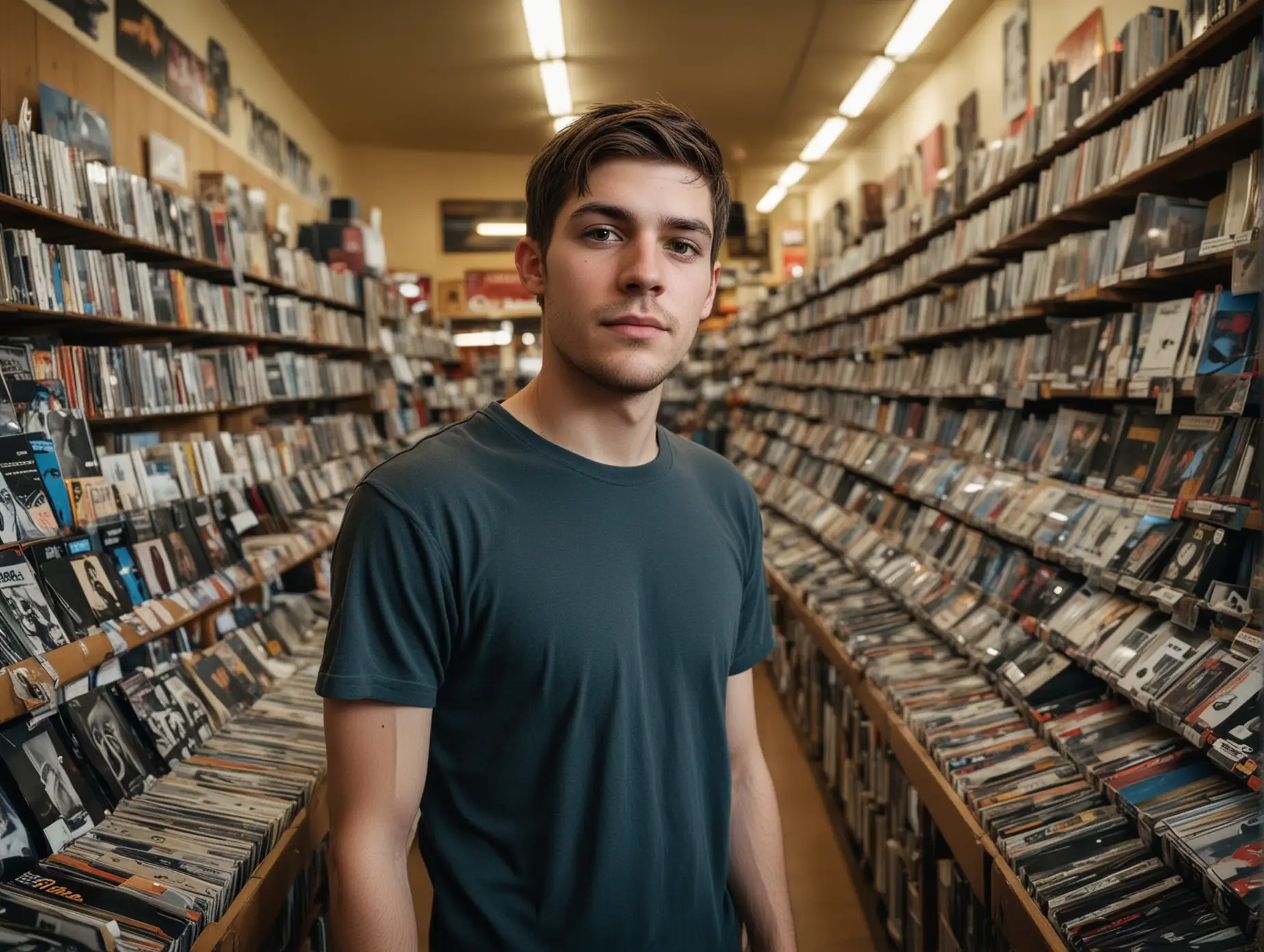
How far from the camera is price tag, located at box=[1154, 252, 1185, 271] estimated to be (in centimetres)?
211

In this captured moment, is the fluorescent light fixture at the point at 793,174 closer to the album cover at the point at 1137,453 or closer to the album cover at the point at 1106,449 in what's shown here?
the album cover at the point at 1106,449

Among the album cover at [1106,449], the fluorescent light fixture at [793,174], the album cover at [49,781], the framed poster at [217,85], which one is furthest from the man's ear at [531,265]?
the fluorescent light fixture at [793,174]

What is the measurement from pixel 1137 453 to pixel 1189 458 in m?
0.29

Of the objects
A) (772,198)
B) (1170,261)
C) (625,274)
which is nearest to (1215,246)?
(1170,261)

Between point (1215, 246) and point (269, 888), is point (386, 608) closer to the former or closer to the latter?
point (269, 888)

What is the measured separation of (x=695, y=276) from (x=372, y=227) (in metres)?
6.44

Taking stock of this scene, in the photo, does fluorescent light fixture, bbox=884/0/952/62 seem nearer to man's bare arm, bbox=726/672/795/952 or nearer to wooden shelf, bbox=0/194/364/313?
wooden shelf, bbox=0/194/364/313

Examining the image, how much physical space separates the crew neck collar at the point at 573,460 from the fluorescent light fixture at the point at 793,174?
7.70 metres

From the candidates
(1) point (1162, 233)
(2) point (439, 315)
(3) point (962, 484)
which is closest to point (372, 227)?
(2) point (439, 315)

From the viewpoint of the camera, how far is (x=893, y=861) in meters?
2.92

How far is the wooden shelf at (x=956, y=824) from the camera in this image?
1.77m

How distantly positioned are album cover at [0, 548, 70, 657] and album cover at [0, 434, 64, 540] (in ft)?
0.25

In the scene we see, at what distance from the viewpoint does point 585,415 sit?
1.31 m

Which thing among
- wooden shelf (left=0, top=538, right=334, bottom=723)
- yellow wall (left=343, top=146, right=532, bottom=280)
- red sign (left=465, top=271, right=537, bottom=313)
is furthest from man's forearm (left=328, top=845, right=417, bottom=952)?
red sign (left=465, top=271, right=537, bottom=313)
